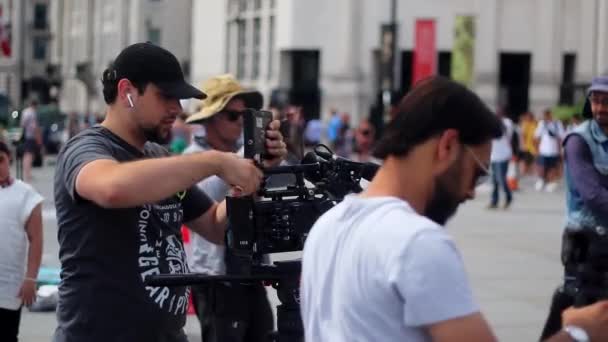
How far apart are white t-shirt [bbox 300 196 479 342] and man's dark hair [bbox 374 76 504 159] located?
147 mm

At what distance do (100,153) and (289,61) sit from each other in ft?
156

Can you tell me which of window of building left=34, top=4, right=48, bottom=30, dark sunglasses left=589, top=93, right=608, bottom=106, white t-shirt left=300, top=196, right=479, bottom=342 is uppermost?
window of building left=34, top=4, right=48, bottom=30

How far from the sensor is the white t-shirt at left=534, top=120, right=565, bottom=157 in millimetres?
26972

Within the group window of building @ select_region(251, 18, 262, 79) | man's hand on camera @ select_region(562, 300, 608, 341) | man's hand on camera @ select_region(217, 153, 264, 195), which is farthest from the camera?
window of building @ select_region(251, 18, 262, 79)

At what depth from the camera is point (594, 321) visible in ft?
9.68

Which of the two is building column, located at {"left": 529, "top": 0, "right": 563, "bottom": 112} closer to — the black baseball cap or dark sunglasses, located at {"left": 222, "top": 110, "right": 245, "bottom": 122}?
dark sunglasses, located at {"left": 222, "top": 110, "right": 245, "bottom": 122}

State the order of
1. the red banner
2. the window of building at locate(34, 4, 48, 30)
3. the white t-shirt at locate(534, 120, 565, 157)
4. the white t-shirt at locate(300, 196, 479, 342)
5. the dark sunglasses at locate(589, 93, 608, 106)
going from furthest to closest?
the window of building at locate(34, 4, 48, 30) → the red banner → the white t-shirt at locate(534, 120, 565, 157) → the dark sunglasses at locate(589, 93, 608, 106) → the white t-shirt at locate(300, 196, 479, 342)

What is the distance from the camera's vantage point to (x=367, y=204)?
120 inches

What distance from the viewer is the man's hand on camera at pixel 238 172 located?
386 cm

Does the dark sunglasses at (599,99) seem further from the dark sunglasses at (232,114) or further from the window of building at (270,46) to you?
the window of building at (270,46)

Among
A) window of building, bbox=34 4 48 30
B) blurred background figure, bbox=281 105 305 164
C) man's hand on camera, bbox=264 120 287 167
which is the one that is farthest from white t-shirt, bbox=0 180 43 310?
window of building, bbox=34 4 48 30

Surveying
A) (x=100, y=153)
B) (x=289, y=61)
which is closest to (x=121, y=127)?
(x=100, y=153)

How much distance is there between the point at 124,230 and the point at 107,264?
123 millimetres

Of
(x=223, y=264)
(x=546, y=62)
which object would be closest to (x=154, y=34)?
(x=546, y=62)
